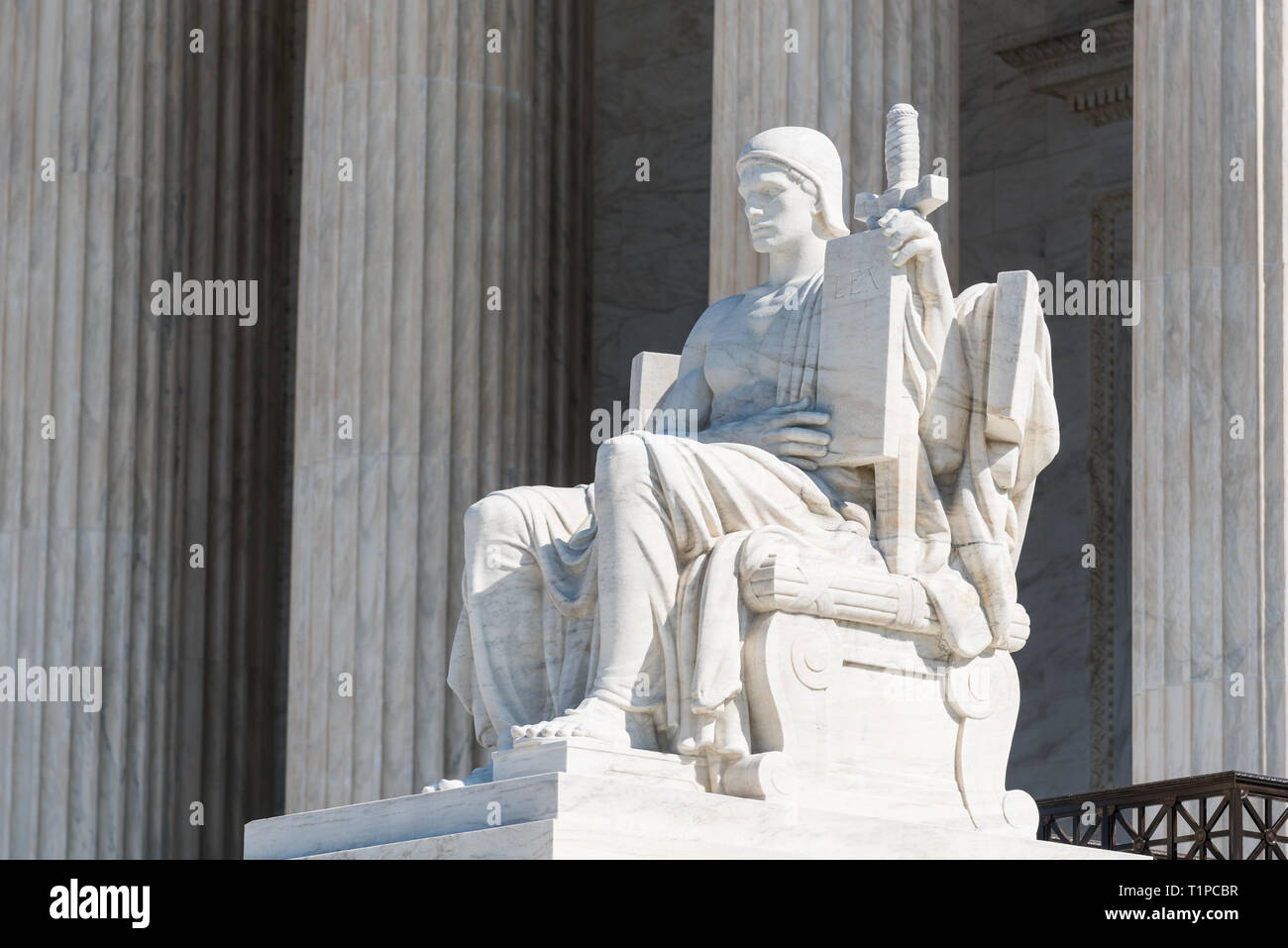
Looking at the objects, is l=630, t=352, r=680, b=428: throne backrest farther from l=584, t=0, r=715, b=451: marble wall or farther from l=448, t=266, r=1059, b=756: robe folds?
l=584, t=0, r=715, b=451: marble wall

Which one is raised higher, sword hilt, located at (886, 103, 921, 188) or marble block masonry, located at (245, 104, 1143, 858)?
sword hilt, located at (886, 103, 921, 188)

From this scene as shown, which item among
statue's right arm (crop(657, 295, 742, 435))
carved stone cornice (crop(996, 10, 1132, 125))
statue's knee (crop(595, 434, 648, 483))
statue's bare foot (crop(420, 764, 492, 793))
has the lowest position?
statue's bare foot (crop(420, 764, 492, 793))

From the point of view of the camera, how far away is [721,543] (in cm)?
907

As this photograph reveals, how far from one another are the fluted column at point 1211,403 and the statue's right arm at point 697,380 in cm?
319

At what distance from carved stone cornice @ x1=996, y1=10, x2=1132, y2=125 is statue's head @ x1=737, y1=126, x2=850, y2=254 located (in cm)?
1045

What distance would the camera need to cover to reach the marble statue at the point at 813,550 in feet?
29.5

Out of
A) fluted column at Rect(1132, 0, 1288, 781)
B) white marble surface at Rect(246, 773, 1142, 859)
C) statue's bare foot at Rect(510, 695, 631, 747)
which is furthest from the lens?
fluted column at Rect(1132, 0, 1288, 781)

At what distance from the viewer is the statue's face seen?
1005 cm

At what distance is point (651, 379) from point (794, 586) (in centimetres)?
183

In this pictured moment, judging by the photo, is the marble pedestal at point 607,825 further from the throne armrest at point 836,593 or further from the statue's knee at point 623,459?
the statue's knee at point 623,459

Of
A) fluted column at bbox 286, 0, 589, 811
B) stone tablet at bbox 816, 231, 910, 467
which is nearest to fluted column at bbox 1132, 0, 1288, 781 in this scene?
stone tablet at bbox 816, 231, 910, 467
